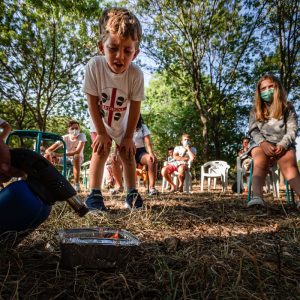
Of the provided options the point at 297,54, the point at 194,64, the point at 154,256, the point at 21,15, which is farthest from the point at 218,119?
the point at 154,256

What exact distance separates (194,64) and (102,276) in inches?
506

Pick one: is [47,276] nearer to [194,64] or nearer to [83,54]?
[194,64]

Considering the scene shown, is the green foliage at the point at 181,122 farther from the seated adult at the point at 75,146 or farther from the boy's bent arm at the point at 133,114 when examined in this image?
the boy's bent arm at the point at 133,114

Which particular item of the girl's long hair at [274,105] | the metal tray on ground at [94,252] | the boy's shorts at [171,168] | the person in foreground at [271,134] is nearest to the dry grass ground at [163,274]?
the metal tray on ground at [94,252]

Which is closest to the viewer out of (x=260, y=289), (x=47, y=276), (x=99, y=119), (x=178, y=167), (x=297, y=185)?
(x=260, y=289)

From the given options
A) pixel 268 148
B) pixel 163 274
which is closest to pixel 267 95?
pixel 268 148

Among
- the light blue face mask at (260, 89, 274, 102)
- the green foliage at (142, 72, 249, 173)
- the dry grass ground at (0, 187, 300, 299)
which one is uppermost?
the green foliage at (142, 72, 249, 173)

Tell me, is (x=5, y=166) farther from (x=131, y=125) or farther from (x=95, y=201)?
(x=131, y=125)

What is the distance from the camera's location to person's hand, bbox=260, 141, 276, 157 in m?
3.09

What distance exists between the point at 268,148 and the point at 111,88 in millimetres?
1623

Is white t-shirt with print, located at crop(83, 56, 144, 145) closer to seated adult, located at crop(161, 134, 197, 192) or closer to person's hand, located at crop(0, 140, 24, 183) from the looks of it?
person's hand, located at crop(0, 140, 24, 183)

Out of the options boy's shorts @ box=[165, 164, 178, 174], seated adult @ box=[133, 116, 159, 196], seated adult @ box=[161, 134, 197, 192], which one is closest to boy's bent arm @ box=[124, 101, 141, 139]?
seated adult @ box=[133, 116, 159, 196]

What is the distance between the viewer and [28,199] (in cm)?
110

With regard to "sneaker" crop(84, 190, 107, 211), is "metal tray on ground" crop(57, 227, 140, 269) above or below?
below
